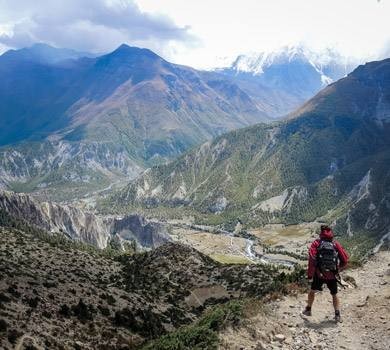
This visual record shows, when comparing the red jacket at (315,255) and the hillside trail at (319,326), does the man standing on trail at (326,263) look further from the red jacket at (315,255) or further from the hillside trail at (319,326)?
the hillside trail at (319,326)

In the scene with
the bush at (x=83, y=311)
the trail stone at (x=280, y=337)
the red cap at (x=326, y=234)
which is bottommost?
the bush at (x=83, y=311)

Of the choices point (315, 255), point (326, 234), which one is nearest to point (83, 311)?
point (315, 255)

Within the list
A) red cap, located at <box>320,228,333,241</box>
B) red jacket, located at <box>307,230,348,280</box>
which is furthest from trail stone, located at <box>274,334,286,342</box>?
red cap, located at <box>320,228,333,241</box>

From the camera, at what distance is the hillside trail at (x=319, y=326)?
27.4 meters

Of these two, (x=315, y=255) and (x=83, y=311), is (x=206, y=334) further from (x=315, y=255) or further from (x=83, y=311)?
(x=83, y=311)

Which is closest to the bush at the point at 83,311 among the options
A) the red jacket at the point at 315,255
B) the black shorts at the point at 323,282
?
the black shorts at the point at 323,282

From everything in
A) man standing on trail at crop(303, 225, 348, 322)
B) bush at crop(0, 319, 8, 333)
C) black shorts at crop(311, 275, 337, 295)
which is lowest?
bush at crop(0, 319, 8, 333)

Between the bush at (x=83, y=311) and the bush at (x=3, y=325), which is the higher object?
the bush at (x=3, y=325)

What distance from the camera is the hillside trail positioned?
2738cm

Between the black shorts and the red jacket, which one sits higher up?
the red jacket

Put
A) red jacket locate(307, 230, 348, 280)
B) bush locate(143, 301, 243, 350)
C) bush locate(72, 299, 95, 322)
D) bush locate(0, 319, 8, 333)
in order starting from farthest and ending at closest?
bush locate(72, 299, 95, 322) → bush locate(0, 319, 8, 333) → red jacket locate(307, 230, 348, 280) → bush locate(143, 301, 243, 350)

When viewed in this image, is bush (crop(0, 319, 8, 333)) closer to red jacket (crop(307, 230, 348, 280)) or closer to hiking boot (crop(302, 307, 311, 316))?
hiking boot (crop(302, 307, 311, 316))

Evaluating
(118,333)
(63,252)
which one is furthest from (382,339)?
(63,252)

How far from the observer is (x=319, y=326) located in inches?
1178
